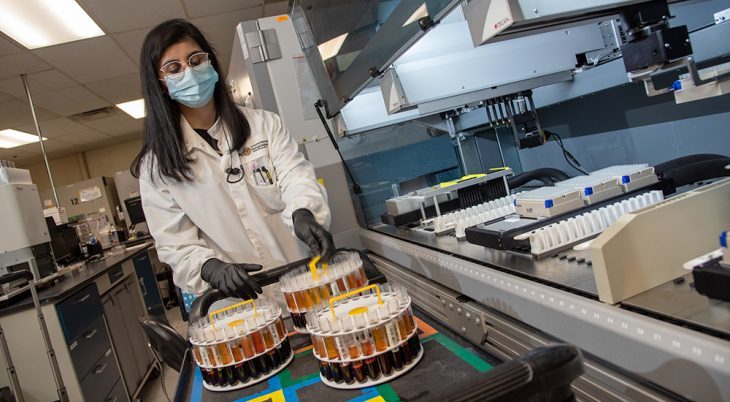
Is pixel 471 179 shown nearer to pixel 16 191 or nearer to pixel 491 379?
pixel 491 379

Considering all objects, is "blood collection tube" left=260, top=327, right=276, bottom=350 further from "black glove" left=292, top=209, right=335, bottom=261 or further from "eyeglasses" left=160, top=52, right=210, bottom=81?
"eyeglasses" left=160, top=52, right=210, bottom=81

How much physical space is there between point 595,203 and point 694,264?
53cm

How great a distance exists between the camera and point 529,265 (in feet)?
3.24

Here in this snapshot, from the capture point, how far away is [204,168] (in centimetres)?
146

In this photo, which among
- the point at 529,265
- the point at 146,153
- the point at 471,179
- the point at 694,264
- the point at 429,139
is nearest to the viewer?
the point at 694,264

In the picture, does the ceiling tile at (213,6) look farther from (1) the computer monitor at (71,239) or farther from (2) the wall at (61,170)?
(2) the wall at (61,170)

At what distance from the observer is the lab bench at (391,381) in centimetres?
70

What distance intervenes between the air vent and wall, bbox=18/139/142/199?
248 cm

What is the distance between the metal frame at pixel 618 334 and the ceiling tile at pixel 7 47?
14.2 feet

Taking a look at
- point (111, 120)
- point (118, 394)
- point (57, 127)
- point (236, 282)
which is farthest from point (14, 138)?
point (236, 282)

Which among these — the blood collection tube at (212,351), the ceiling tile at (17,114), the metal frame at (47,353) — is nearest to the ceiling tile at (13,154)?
the ceiling tile at (17,114)

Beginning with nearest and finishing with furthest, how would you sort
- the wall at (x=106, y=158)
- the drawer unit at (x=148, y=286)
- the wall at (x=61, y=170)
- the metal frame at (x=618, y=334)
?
the metal frame at (x=618, y=334) < the drawer unit at (x=148, y=286) < the wall at (x=61, y=170) < the wall at (x=106, y=158)

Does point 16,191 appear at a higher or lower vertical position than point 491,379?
higher

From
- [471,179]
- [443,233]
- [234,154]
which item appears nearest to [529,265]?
[443,233]
